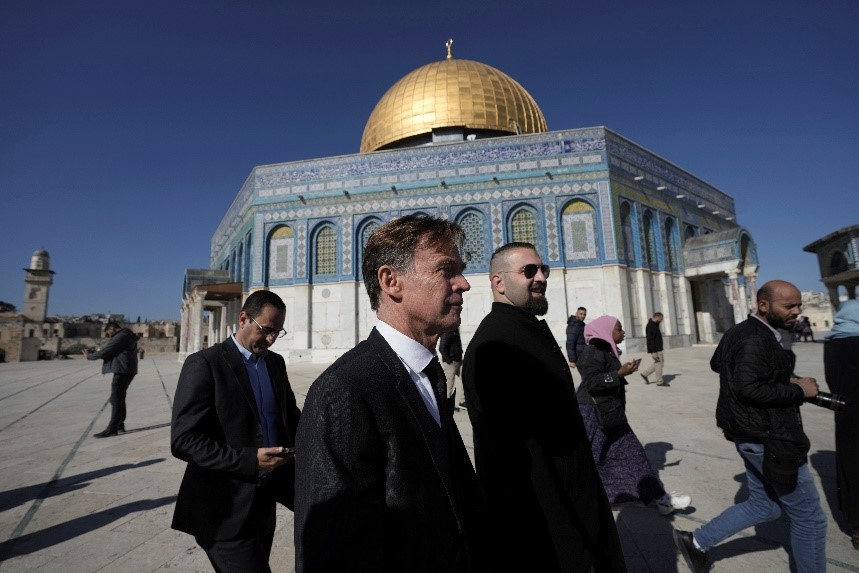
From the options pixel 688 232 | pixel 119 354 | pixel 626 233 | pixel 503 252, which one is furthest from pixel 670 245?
pixel 119 354

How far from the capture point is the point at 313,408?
893 millimetres

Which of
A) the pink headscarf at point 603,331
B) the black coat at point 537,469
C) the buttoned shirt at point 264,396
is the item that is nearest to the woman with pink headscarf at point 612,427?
the pink headscarf at point 603,331

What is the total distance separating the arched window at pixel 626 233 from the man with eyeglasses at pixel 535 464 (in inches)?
630

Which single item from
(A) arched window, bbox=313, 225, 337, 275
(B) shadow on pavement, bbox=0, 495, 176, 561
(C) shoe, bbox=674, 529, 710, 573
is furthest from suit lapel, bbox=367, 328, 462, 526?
(A) arched window, bbox=313, 225, 337, 275

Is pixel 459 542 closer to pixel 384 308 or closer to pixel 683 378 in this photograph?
pixel 384 308

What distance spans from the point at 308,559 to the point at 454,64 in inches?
912

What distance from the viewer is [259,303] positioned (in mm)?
2035

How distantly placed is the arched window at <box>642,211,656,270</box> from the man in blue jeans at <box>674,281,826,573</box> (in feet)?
53.2

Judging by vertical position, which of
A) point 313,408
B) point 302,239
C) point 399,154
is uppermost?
point 399,154

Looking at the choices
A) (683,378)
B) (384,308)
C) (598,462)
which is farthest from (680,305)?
(384,308)

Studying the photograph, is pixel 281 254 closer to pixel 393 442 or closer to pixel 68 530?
pixel 68 530

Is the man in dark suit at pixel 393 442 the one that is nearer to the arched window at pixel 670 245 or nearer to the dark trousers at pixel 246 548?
the dark trousers at pixel 246 548

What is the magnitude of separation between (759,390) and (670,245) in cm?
1893

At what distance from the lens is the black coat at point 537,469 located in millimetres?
1583
